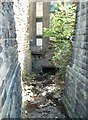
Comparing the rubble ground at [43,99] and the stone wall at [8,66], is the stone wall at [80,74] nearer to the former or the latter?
the rubble ground at [43,99]

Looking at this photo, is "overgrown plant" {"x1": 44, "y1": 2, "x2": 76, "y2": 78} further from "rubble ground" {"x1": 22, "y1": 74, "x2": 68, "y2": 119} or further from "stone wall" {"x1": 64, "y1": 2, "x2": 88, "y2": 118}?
"stone wall" {"x1": 64, "y1": 2, "x2": 88, "y2": 118}

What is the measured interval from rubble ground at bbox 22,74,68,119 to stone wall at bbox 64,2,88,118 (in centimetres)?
59

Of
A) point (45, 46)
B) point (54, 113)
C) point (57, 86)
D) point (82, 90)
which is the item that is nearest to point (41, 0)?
point (45, 46)

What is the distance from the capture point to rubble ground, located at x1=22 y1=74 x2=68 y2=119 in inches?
247

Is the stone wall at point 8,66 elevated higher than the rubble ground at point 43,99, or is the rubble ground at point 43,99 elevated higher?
the stone wall at point 8,66

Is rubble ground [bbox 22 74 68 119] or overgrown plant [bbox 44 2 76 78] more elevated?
overgrown plant [bbox 44 2 76 78]

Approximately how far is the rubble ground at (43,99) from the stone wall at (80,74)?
59 centimetres

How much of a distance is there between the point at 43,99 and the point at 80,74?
287cm

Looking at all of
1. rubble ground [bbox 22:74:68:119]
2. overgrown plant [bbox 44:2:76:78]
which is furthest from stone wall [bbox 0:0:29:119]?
overgrown plant [bbox 44:2:76:78]

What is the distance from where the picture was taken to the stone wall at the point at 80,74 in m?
4.62

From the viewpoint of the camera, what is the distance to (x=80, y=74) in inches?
198

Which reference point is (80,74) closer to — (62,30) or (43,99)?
(43,99)

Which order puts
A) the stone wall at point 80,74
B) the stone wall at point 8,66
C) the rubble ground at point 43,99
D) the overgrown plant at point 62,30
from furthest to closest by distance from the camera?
the overgrown plant at point 62,30 → the rubble ground at point 43,99 → the stone wall at point 80,74 → the stone wall at point 8,66

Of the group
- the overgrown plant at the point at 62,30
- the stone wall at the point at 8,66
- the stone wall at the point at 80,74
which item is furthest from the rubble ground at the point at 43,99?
the stone wall at the point at 8,66
